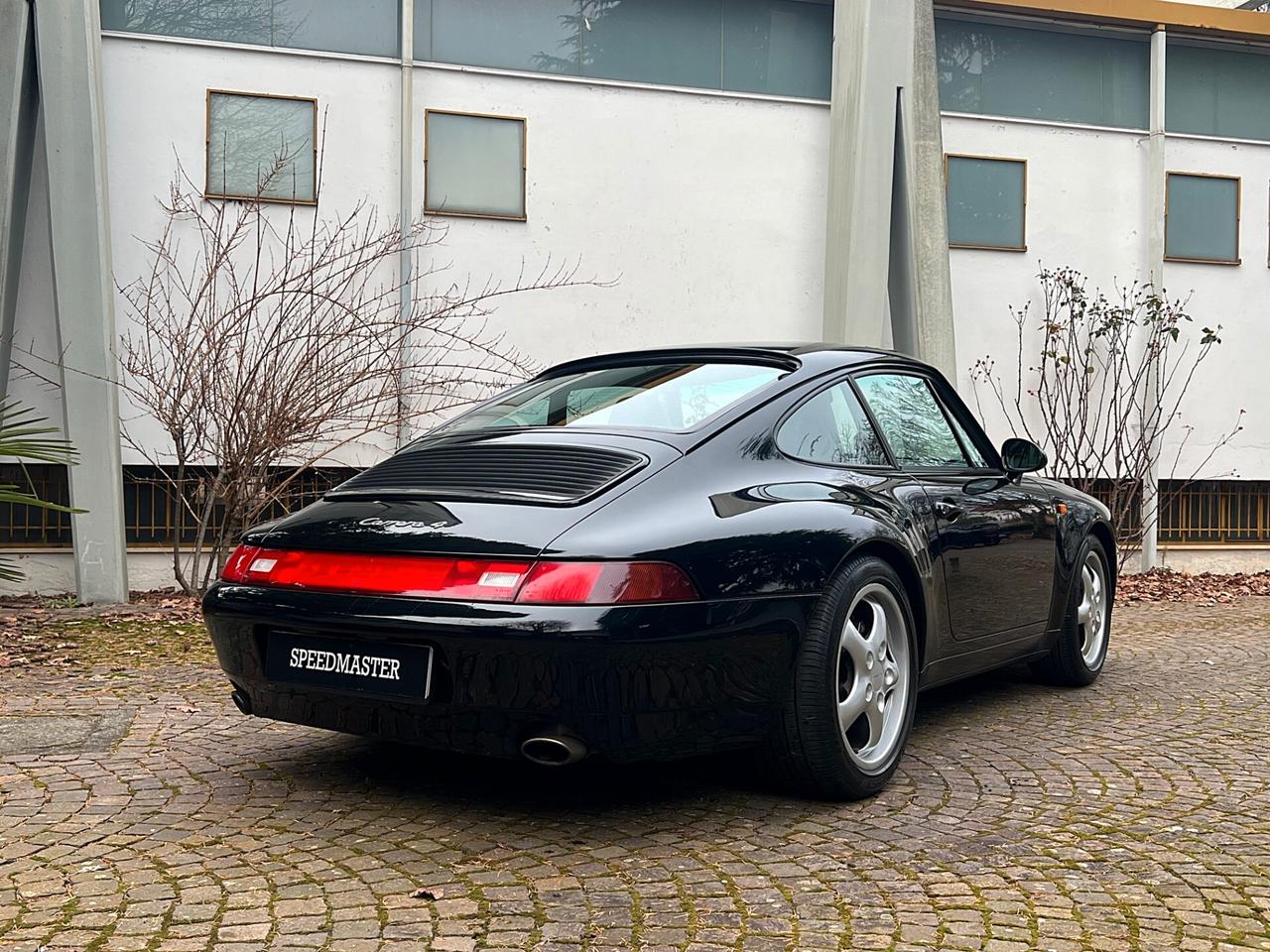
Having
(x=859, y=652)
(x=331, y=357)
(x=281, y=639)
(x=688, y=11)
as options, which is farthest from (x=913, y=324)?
(x=281, y=639)

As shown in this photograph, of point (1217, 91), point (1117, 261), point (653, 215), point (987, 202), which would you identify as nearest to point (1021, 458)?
point (653, 215)

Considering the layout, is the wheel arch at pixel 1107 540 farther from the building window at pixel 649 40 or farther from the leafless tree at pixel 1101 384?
the building window at pixel 649 40

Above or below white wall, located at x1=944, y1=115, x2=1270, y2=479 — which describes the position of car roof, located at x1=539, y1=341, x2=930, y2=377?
below

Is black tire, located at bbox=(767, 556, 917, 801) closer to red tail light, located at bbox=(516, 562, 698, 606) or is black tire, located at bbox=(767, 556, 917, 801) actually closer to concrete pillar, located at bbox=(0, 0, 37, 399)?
red tail light, located at bbox=(516, 562, 698, 606)

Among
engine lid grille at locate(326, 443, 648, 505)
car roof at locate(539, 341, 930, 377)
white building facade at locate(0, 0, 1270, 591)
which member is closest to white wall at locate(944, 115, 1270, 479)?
white building facade at locate(0, 0, 1270, 591)

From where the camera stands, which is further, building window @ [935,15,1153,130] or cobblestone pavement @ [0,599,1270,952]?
building window @ [935,15,1153,130]

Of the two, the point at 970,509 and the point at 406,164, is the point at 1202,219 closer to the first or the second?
the point at 406,164

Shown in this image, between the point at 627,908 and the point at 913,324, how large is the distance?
9696mm

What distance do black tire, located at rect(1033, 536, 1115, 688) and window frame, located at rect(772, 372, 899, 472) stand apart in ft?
5.45

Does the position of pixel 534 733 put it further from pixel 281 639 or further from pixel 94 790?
pixel 94 790

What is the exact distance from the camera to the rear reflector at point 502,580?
323cm

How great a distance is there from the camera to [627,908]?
9.66 ft

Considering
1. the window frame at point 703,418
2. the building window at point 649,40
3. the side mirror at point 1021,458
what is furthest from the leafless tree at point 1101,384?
the window frame at point 703,418

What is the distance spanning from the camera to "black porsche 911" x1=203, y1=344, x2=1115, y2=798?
3250 mm
